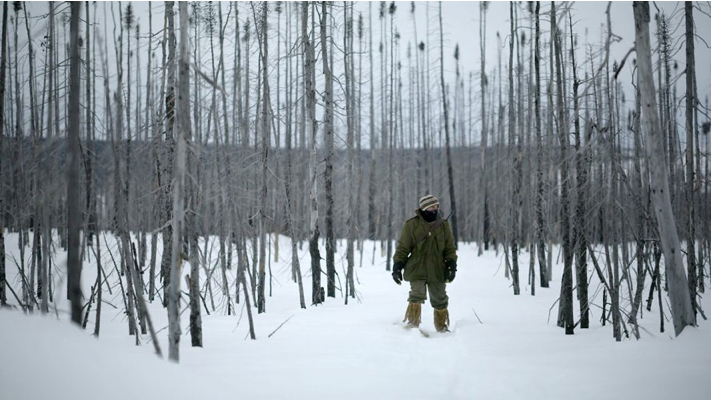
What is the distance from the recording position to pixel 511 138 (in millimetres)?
11750

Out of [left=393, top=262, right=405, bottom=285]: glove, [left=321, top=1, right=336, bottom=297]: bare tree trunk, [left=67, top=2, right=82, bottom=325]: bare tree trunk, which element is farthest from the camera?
[left=321, top=1, right=336, bottom=297]: bare tree trunk

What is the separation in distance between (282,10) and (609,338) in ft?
54.0

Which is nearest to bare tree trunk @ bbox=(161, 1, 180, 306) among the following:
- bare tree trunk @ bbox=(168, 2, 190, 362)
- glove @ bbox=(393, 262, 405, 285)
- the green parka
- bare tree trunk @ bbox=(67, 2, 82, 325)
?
bare tree trunk @ bbox=(67, 2, 82, 325)

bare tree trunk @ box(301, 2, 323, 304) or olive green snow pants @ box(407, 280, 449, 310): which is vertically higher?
bare tree trunk @ box(301, 2, 323, 304)

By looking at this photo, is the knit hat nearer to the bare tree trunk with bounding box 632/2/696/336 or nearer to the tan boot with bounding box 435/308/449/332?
the tan boot with bounding box 435/308/449/332

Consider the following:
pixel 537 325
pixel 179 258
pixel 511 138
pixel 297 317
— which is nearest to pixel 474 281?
pixel 511 138

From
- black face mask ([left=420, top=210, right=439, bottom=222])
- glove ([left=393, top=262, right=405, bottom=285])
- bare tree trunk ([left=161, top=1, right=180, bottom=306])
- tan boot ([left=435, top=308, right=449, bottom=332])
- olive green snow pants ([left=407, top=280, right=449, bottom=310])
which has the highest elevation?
bare tree trunk ([left=161, top=1, right=180, bottom=306])

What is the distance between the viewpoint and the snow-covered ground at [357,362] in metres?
2.66

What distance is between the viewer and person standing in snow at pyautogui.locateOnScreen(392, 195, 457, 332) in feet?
19.9

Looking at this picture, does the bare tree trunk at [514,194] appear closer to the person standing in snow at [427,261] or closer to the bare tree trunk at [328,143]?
the bare tree trunk at [328,143]

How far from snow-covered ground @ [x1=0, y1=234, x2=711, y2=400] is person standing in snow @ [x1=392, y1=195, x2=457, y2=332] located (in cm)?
40

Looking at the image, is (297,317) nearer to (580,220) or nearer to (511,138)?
(580,220)

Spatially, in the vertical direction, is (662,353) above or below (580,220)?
below

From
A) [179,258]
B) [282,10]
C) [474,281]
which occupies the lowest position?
[474,281]
